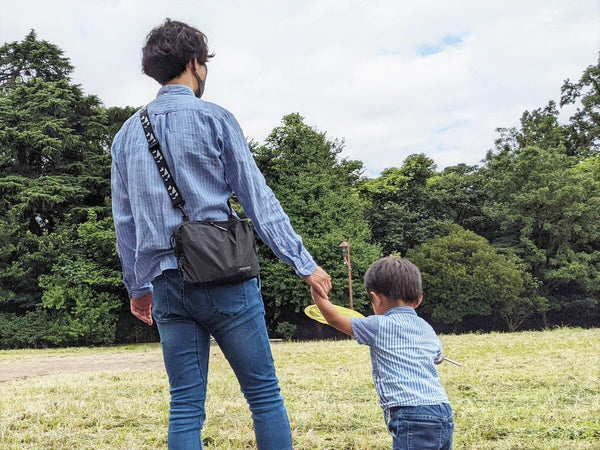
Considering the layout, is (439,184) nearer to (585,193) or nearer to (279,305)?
(585,193)

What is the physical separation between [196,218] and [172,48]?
670 mm

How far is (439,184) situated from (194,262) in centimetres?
2782

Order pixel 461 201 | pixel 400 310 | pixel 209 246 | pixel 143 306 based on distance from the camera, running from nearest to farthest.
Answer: pixel 209 246 → pixel 400 310 → pixel 143 306 → pixel 461 201

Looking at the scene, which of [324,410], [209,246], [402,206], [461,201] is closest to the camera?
[209,246]

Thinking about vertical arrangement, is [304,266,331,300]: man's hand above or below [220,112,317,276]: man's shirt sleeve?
below

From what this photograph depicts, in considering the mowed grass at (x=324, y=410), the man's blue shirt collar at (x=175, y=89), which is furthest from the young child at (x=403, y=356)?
the mowed grass at (x=324, y=410)

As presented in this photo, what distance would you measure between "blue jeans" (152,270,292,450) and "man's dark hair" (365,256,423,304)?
58cm

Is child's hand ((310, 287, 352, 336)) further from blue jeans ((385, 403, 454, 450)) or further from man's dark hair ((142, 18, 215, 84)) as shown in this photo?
man's dark hair ((142, 18, 215, 84))

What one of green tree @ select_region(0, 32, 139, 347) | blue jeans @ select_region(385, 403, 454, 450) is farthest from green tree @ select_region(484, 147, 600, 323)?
blue jeans @ select_region(385, 403, 454, 450)

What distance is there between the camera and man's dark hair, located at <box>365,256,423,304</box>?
2.46 m

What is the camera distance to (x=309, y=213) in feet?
78.4

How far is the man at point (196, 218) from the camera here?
2.10 m

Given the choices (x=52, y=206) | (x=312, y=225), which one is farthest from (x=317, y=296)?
(x=52, y=206)

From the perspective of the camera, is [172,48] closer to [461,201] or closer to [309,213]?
[309,213]
